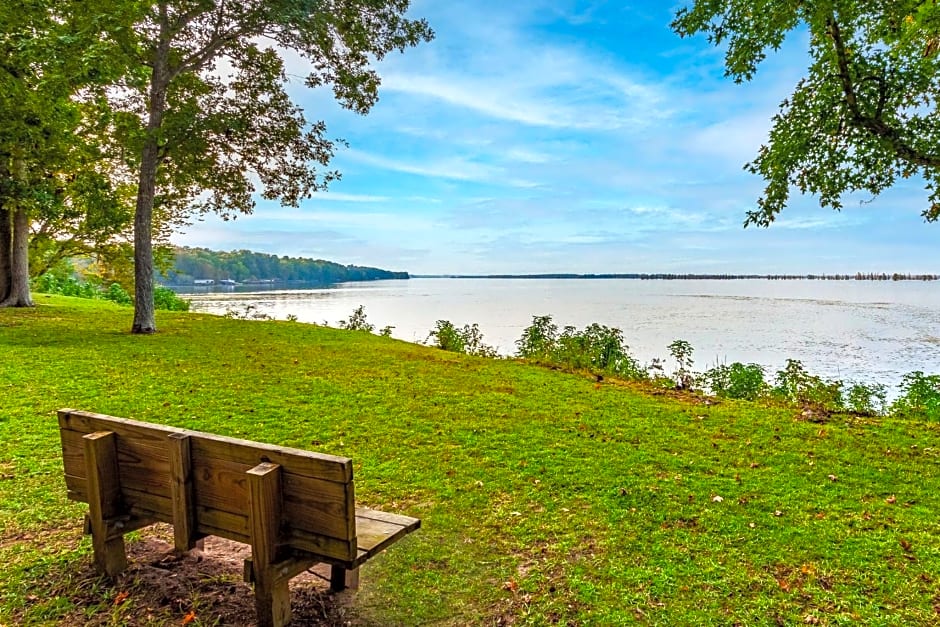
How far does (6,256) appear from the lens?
51.9 feet

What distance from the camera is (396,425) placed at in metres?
6.00

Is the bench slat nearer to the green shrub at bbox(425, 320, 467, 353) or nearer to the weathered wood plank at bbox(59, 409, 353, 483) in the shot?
the weathered wood plank at bbox(59, 409, 353, 483)

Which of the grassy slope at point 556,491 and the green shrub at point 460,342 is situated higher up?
the grassy slope at point 556,491

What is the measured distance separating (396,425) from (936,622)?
471 cm

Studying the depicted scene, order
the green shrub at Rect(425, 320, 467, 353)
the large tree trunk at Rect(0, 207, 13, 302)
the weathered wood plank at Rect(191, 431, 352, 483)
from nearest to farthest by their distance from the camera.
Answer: the weathered wood plank at Rect(191, 431, 352, 483) < the green shrub at Rect(425, 320, 467, 353) < the large tree trunk at Rect(0, 207, 13, 302)

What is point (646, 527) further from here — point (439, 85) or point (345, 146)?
point (439, 85)

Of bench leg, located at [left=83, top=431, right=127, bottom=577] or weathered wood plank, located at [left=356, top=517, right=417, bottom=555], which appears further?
bench leg, located at [left=83, top=431, right=127, bottom=577]

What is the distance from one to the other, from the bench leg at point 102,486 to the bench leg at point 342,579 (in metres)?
1.14

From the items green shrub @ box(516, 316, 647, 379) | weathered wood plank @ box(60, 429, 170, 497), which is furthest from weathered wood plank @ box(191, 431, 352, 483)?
green shrub @ box(516, 316, 647, 379)

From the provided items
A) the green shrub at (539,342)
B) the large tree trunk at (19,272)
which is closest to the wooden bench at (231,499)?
the green shrub at (539,342)

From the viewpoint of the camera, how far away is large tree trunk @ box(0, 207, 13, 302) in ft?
50.8

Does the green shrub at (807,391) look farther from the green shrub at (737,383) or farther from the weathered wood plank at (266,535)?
the weathered wood plank at (266,535)

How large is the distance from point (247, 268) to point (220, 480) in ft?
253

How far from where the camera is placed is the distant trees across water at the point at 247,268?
6341 cm
